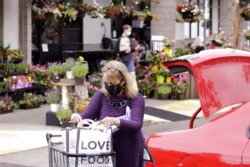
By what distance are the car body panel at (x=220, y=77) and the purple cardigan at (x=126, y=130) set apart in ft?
2.07

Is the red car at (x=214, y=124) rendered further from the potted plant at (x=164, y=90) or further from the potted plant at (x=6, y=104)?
the potted plant at (x=164, y=90)

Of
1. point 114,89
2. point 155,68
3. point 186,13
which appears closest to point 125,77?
point 114,89

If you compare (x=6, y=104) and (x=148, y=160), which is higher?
(x=148, y=160)

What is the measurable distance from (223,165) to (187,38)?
20455 mm

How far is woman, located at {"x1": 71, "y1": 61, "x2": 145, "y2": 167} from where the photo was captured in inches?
221

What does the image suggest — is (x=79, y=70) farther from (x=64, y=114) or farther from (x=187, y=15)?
(x=187, y=15)

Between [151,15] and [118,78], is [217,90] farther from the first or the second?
[151,15]

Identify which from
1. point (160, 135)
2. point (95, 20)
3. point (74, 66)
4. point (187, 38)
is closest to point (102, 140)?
point (160, 135)

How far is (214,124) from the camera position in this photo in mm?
4836

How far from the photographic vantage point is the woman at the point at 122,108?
221 inches

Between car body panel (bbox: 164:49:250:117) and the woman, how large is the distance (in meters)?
0.58

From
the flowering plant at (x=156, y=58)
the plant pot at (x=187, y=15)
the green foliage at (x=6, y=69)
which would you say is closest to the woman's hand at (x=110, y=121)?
the green foliage at (x=6, y=69)

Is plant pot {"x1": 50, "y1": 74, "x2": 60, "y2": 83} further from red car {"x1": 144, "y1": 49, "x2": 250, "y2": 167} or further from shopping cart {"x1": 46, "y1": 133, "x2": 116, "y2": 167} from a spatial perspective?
shopping cart {"x1": 46, "y1": 133, "x2": 116, "y2": 167}

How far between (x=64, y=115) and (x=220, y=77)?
665 centimetres
